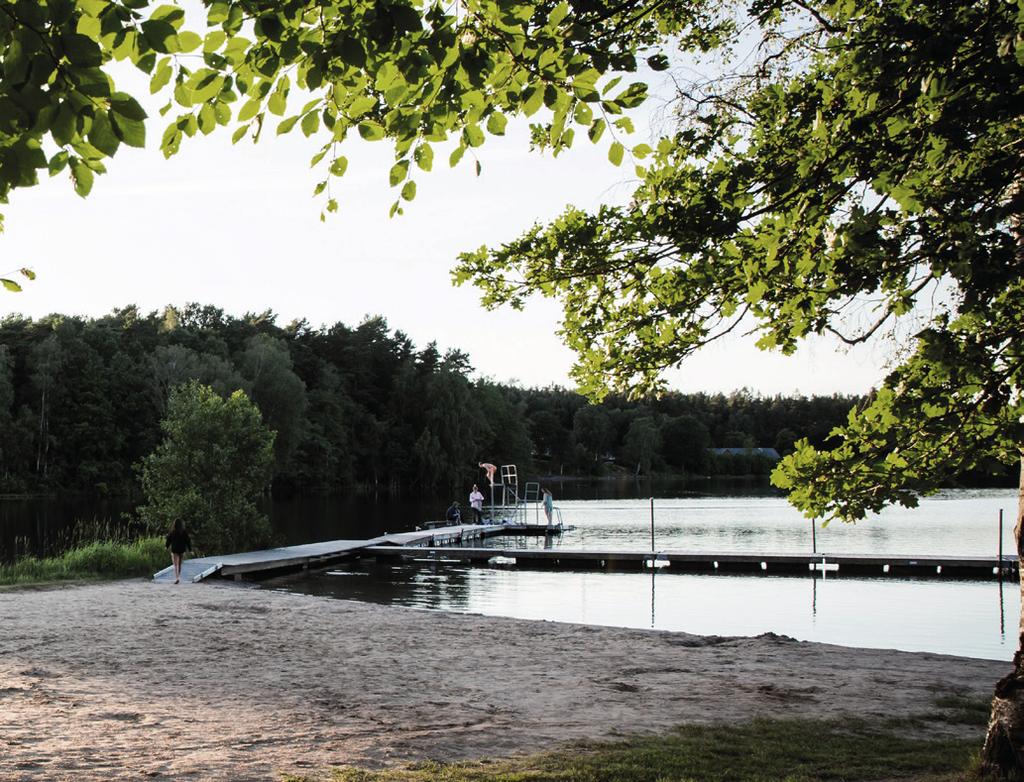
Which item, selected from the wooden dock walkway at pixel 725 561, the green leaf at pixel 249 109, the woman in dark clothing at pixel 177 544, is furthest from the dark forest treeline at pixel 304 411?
Answer: the green leaf at pixel 249 109

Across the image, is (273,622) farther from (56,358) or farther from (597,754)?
(56,358)

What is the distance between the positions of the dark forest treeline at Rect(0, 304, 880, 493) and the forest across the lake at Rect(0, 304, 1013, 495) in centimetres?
13

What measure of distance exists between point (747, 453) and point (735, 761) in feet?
375

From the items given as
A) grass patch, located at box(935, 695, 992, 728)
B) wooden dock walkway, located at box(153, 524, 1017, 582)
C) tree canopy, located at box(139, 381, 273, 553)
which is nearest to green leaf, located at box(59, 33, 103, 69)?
grass patch, located at box(935, 695, 992, 728)

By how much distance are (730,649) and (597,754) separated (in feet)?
20.1

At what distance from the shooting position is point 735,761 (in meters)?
6.21

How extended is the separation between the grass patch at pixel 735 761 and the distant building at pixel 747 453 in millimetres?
110484

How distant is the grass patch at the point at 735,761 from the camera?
18.6 ft

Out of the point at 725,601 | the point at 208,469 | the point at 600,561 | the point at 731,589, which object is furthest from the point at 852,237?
the point at 600,561

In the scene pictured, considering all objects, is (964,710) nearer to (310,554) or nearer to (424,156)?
(424,156)

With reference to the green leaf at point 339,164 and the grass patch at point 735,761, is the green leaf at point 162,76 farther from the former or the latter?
the grass patch at point 735,761

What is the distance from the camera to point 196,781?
221 inches

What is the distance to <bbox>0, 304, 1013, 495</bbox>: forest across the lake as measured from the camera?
209 feet

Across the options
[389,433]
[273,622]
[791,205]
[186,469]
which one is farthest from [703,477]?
[791,205]
